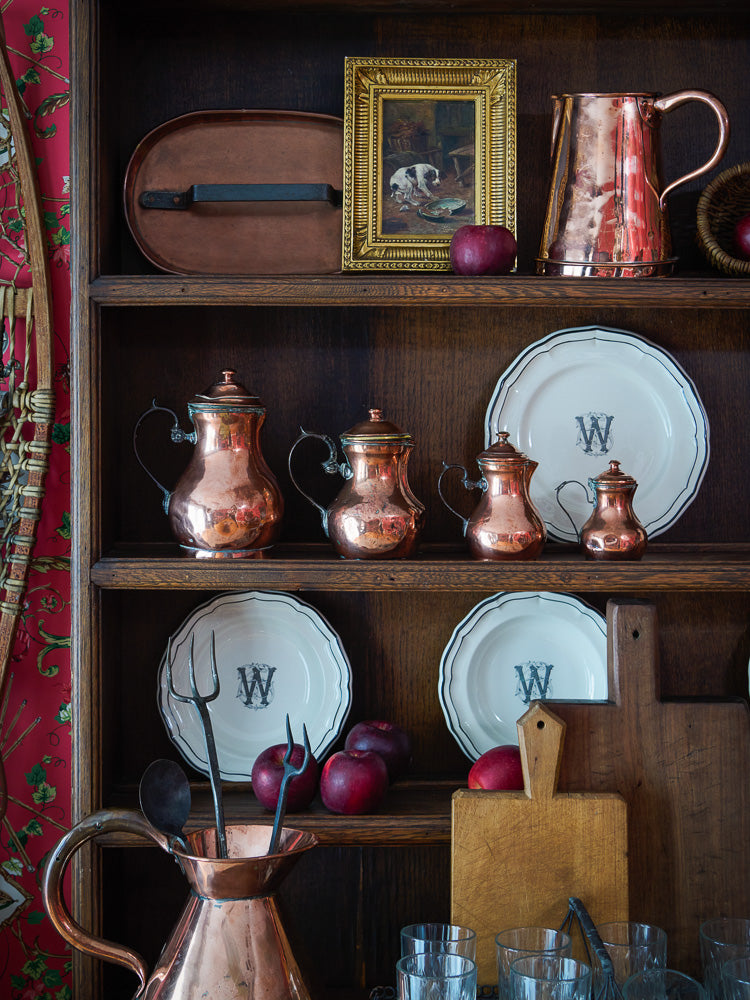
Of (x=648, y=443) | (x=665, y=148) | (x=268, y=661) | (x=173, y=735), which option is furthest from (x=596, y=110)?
(x=173, y=735)

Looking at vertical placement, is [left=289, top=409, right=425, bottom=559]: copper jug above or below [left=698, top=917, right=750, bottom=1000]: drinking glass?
above

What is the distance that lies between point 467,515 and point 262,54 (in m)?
0.75

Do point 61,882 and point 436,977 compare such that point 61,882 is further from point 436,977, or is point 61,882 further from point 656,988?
point 656,988

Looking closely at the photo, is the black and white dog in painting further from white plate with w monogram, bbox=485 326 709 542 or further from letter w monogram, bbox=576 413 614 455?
letter w monogram, bbox=576 413 614 455

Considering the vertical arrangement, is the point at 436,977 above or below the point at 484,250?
below

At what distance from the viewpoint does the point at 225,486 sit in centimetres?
125

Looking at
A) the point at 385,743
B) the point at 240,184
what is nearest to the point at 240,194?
the point at 240,184

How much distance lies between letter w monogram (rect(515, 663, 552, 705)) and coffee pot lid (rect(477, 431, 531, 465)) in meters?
0.34

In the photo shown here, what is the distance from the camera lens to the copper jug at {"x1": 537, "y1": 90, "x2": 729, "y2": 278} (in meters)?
1.27

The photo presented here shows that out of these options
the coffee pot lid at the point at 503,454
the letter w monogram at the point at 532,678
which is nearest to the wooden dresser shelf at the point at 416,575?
the coffee pot lid at the point at 503,454

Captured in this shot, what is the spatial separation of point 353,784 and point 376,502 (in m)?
0.36

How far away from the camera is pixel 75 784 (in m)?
1.23

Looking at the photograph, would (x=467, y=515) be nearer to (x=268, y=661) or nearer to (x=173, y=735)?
(x=268, y=661)

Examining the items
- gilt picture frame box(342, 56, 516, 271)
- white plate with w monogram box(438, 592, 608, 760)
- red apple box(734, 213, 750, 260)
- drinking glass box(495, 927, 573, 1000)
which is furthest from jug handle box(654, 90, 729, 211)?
drinking glass box(495, 927, 573, 1000)
